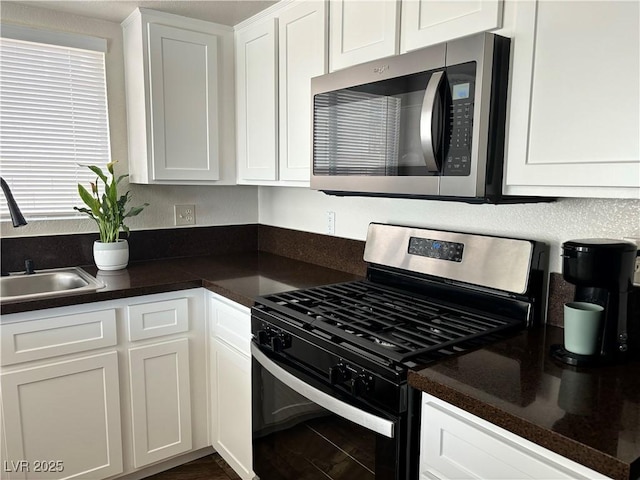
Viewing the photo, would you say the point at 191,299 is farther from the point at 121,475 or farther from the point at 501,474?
the point at 501,474

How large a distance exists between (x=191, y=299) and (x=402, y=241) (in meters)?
0.95

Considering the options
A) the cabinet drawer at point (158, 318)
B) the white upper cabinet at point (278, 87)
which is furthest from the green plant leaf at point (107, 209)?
the white upper cabinet at point (278, 87)

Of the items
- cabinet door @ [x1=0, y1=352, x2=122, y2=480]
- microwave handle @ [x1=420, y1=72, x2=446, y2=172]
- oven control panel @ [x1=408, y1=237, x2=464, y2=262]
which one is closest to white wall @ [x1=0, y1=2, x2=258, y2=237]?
cabinet door @ [x1=0, y1=352, x2=122, y2=480]

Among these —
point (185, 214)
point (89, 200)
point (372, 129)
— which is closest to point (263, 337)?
point (372, 129)

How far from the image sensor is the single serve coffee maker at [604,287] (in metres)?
1.12

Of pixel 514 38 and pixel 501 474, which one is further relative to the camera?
pixel 514 38

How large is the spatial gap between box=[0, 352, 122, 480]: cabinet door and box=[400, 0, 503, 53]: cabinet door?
1.63 m

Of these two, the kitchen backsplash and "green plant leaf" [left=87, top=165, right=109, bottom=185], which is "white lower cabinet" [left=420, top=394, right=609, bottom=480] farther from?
"green plant leaf" [left=87, top=165, right=109, bottom=185]

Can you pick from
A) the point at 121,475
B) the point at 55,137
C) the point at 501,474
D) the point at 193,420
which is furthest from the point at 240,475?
the point at 55,137

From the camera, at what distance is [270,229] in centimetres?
279

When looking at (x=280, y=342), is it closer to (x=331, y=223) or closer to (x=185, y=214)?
(x=331, y=223)

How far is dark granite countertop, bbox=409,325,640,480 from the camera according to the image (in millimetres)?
817

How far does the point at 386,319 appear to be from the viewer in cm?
149

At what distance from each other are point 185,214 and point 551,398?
2.12 metres
